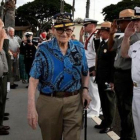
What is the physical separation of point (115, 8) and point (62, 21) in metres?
81.4

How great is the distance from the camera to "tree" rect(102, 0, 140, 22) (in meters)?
79.7

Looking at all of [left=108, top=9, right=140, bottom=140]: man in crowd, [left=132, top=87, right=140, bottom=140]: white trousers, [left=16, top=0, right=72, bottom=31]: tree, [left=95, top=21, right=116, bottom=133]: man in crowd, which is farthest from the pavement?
[left=16, top=0, right=72, bottom=31]: tree

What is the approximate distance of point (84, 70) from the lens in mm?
3635

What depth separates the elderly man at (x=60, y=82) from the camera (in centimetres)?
339

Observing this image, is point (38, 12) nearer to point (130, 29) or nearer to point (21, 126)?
point (21, 126)

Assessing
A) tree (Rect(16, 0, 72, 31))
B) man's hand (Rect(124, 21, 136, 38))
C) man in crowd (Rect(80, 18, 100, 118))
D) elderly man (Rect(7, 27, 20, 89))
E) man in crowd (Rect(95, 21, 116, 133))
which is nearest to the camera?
man's hand (Rect(124, 21, 136, 38))

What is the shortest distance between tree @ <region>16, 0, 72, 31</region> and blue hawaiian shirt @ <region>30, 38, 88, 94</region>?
256ft

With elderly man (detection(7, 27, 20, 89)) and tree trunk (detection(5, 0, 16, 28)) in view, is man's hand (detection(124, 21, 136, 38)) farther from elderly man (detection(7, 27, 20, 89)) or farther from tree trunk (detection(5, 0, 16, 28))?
tree trunk (detection(5, 0, 16, 28))

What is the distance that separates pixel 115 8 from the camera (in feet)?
271

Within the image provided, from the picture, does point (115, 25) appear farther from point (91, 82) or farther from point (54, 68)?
point (91, 82)

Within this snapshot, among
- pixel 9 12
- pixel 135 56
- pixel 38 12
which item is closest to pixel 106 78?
pixel 135 56

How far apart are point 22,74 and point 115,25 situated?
792 centimetres

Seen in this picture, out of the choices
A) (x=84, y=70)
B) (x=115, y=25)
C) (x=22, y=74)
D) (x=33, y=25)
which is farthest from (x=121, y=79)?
(x=33, y=25)

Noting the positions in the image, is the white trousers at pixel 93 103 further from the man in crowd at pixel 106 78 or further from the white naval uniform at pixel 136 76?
Answer: the white naval uniform at pixel 136 76
